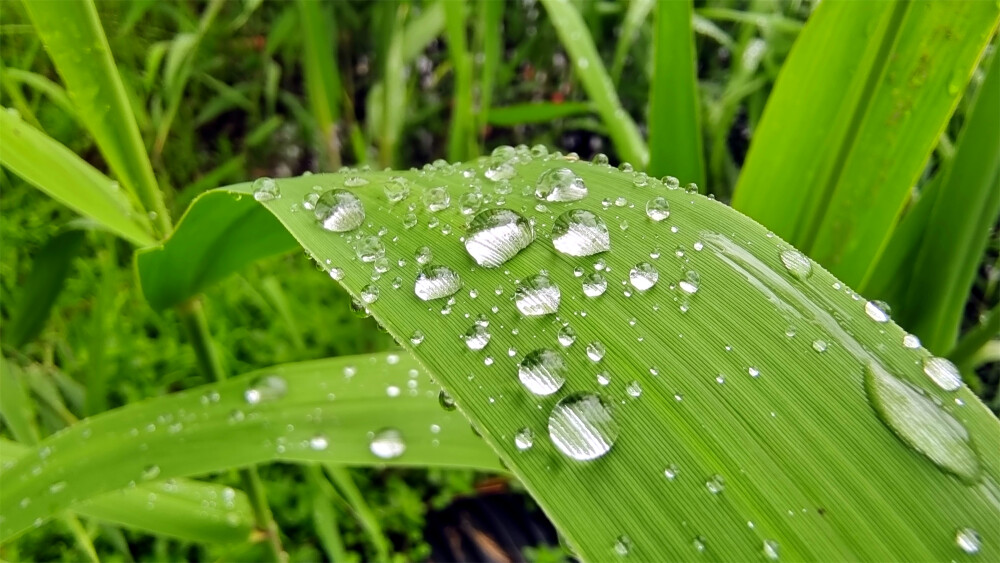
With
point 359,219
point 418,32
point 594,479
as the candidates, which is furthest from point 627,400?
point 418,32

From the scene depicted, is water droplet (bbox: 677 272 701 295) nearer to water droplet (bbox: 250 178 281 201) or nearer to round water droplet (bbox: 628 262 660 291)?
round water droplet (bbox: 628 262 660 291)

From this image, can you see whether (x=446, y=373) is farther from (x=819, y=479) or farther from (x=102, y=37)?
(x=102, y=37)

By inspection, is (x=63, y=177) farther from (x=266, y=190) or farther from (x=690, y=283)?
(x=690, y=283)

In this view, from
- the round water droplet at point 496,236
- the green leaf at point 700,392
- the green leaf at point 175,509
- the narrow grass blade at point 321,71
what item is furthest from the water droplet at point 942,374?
the narrow grass blade at point 321,71

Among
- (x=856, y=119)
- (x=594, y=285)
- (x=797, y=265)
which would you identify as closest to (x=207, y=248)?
(x=594, y=285)

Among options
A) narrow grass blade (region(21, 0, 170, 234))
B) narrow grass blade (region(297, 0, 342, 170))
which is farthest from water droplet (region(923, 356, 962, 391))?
narrow grass blade (region(297, 0, 342, 170))

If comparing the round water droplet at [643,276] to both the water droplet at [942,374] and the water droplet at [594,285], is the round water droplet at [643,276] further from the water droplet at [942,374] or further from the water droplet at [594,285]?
the water droplet at [942,374]

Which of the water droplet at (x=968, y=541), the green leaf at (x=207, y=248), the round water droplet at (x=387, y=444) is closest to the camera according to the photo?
the water droplet at (x=968, y=541)
